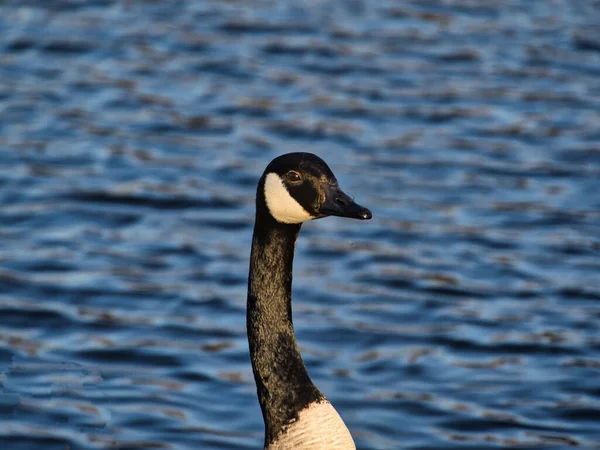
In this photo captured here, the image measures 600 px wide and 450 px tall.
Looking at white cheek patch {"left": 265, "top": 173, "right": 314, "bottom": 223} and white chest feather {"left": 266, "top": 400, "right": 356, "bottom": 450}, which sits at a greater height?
white cheek patch {"left": 265, "top": 173, "right": 314, "bottom": 223}

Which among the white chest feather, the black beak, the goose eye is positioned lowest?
the white chest feather

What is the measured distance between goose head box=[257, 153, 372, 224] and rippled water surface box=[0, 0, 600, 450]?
259 cm

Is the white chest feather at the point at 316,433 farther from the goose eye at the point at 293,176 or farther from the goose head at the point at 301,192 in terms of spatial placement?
the goose eye at the point at 293,176

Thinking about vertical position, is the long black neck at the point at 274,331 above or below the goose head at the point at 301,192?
below

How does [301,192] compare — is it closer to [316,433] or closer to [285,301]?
[285,301]

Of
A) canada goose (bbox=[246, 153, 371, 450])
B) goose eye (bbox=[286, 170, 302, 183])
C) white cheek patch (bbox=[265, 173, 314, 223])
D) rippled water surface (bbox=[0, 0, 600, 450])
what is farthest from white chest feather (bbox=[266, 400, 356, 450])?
rippled water surface (bbox=[0, 0, 600, 450])

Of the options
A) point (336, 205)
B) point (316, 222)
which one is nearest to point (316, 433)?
point (336, 205)

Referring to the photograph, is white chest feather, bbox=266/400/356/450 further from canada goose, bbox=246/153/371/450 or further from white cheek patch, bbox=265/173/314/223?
white cheek patch, bbox=265/173/314/223

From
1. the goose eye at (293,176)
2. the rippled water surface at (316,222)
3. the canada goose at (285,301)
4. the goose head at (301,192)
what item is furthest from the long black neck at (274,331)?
the rippled water surface at (316,222)

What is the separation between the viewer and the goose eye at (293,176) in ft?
17.4

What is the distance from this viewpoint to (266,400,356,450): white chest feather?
5402 mm

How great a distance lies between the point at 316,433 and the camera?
5414mm

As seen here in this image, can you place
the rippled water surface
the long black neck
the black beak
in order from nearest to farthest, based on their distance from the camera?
the black beak < the long black neck < the rippled water surface

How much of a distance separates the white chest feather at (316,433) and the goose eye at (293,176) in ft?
3.47
